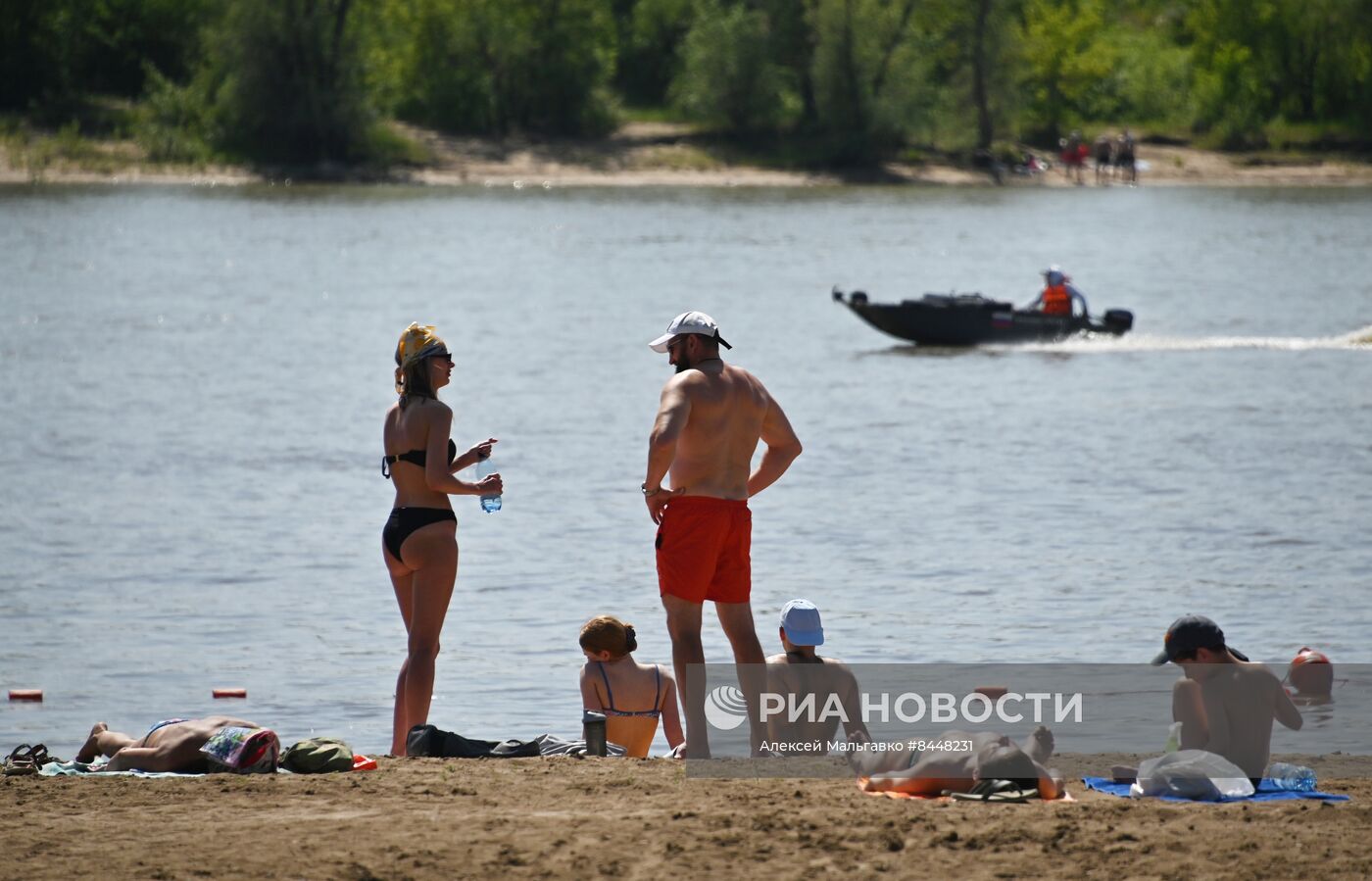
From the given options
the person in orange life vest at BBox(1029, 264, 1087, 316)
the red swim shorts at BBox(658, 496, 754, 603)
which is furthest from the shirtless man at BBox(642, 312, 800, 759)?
the person in orange life vest at BBox(1029, 264, 1087, 316)

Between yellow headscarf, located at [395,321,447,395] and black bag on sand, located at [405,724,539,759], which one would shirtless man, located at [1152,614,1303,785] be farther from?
yellow headscarf, located at [395,321,447,395]

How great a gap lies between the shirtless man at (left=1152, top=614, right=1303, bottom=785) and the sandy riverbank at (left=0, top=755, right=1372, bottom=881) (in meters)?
0.36

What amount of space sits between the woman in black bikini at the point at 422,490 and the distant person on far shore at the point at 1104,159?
77.4 metres

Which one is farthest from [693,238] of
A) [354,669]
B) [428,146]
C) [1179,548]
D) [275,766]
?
[275,766]

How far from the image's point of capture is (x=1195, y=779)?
745 cm

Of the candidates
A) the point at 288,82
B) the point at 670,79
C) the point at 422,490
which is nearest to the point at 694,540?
the point at 422,490

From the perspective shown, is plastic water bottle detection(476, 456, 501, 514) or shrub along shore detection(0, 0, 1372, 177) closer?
plastic water bottle detection(476, 456, 501, 514)

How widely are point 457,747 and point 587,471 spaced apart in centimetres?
1196

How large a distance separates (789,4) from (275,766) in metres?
79.7

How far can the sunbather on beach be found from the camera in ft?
28.4

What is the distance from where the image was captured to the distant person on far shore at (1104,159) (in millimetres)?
83125

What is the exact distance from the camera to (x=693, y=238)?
58094 mm

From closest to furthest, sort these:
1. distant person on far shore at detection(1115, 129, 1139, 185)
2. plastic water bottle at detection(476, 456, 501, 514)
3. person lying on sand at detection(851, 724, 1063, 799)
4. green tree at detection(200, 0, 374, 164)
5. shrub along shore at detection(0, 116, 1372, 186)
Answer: person lying on sand at detection(851, 724, 1063, 799) < plastic water bottle at detection(476, 456, 501, 514) < shrub along shore at detection(0, 116, 1372, 186) < green tree at detection(200, 0, 374, 164) < distant person on far shore at detection(1115, 129, 1139, 185)

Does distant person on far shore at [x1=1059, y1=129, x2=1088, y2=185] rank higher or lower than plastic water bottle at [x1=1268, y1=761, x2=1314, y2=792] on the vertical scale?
higher
